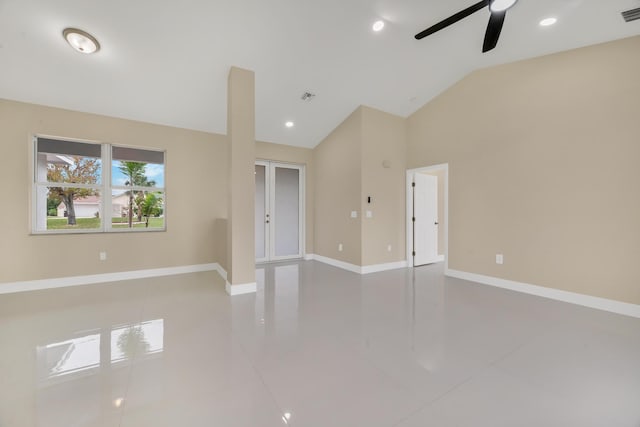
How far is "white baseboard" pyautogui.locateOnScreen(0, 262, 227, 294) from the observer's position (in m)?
3.59

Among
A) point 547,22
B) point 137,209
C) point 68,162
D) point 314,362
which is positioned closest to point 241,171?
point 137,209

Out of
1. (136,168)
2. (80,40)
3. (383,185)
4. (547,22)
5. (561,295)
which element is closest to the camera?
(80,40)

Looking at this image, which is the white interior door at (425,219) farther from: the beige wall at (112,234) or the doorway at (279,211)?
the beige wall at (112,234)

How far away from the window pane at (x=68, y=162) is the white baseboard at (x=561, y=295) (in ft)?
20.8

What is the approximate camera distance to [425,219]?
533 cm

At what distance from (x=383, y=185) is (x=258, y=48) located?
3053mm

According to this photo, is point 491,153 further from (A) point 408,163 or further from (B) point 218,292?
(B) point 218,292

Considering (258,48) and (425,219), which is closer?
(258,48)

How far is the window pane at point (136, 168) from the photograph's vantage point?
426cm

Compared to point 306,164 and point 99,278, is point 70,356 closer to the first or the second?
point 99,278

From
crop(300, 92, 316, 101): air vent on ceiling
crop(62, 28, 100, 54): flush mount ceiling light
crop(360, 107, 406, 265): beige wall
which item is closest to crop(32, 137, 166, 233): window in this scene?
crop(62, 28, 100, 54): flush mount ceiling light

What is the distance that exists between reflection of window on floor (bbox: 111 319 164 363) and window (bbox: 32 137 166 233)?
2483mm

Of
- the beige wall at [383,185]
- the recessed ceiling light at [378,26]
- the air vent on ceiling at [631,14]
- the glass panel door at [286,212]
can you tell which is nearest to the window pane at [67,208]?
the glass panel door at [286,212]

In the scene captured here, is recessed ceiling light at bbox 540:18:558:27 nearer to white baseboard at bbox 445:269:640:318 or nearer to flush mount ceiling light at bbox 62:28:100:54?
white baseboard at bbox 445:269:640:318
